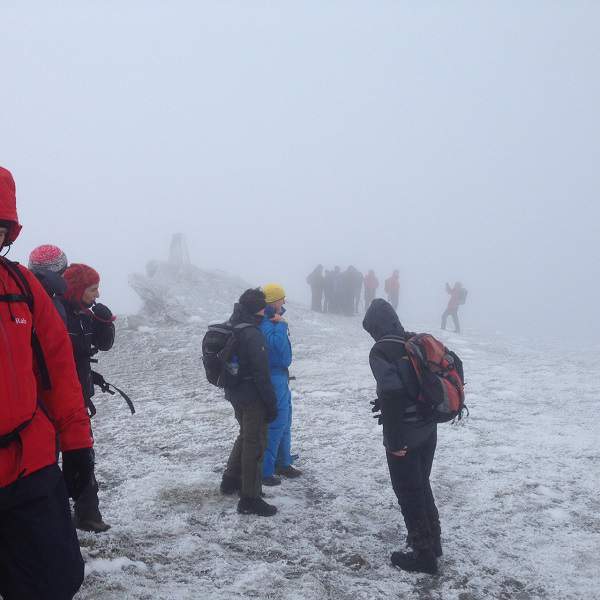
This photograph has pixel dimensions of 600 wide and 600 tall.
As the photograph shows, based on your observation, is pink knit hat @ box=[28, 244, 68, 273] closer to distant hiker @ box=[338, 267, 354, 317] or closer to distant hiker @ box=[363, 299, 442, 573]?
distant hiker @ box=[363, 299, 442, 573]

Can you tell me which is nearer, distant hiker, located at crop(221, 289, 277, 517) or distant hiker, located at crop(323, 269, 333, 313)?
distant hiker, located at crop(221, 289, 277, 517)

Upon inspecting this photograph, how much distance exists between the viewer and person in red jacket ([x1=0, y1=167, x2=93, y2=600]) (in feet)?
8.64

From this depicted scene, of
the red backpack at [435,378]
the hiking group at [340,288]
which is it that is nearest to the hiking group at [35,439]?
the red backpack at [435,378]

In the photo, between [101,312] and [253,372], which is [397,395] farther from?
[101,312]

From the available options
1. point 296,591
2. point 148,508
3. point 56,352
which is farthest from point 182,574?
point 56,352

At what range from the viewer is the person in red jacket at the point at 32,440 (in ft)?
8.64

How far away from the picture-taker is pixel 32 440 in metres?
2.71

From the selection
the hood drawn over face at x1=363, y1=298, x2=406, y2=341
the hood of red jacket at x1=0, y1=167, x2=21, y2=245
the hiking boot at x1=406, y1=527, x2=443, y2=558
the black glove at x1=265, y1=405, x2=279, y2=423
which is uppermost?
the hood of red jacket at x1=0, y1=167, x2=21, y2=245

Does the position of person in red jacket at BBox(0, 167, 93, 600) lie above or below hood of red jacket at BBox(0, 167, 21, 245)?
below

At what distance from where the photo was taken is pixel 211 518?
550 centimetres

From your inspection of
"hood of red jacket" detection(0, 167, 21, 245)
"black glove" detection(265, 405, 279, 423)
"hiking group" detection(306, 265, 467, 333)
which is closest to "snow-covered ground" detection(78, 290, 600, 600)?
"black glove" detection(265, 405, 279, 423)

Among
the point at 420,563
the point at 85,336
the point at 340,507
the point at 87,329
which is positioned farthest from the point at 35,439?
the point at 340,507

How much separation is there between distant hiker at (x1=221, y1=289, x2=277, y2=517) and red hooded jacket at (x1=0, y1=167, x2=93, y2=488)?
2.56 m

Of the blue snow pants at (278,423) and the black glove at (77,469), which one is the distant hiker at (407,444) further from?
the black glove at (77,469)
